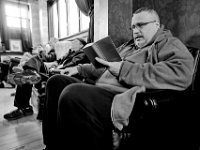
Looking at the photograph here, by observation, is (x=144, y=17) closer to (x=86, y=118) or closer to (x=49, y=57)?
(x=86, y=118)

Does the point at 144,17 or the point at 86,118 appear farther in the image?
the point at 144,17

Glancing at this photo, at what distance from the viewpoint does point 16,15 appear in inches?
198

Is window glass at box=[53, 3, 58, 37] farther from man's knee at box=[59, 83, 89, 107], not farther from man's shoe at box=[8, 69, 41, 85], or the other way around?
man's knee at box=[59, 83, 89, 107]

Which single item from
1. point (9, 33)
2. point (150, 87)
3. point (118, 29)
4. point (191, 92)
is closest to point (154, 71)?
point (150, 87)

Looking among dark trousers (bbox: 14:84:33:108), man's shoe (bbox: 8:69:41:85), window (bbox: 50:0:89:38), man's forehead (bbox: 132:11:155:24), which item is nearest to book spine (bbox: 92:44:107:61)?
man's forehead (bbox: 132:11:155:24)

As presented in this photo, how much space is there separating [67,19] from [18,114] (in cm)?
290

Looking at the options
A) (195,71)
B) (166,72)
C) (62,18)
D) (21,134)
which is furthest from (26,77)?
(62,18)

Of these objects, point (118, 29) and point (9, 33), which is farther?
point (9, 33)

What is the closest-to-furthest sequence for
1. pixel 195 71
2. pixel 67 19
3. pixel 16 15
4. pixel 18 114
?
1. pixel 195 71
2. pixel 18 114
3. pixel 67 19
4. pixel 16 15

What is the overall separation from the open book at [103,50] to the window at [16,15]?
529 cm

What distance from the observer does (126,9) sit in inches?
60.3

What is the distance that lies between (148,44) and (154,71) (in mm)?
342

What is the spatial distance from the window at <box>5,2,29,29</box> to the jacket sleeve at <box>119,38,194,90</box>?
549 centimetres

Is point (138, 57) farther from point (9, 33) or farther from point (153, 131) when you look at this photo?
point (9, 33)
